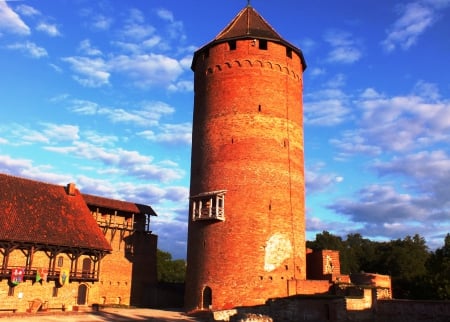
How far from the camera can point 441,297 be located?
28.9m

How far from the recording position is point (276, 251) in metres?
26.4

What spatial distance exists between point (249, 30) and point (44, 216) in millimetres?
17375

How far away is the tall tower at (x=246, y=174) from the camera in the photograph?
1029 inches

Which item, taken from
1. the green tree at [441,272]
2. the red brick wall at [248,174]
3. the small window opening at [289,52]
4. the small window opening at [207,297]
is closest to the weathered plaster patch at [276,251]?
the red brick wall at [248,174]

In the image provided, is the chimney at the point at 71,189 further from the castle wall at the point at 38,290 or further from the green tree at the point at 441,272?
the green tree at the point at 441,272

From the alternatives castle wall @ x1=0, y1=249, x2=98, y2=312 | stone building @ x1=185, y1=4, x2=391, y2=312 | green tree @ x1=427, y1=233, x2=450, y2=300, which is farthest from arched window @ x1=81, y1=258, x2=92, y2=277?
green tree @ x1=427, y1=233, x2=450, y2=300

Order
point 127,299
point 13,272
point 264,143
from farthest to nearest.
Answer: point 127,299
point 264,143
point 13,272

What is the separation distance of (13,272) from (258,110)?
653 inches

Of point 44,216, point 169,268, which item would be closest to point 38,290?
point 44,216

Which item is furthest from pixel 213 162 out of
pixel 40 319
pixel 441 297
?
pixel 441 297

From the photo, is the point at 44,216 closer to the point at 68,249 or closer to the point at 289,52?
the point at 68,249

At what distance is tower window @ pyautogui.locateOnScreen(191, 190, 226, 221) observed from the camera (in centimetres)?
2695

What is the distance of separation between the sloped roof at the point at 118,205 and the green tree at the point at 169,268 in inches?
1052

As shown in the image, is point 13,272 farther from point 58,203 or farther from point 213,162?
point 213,162
